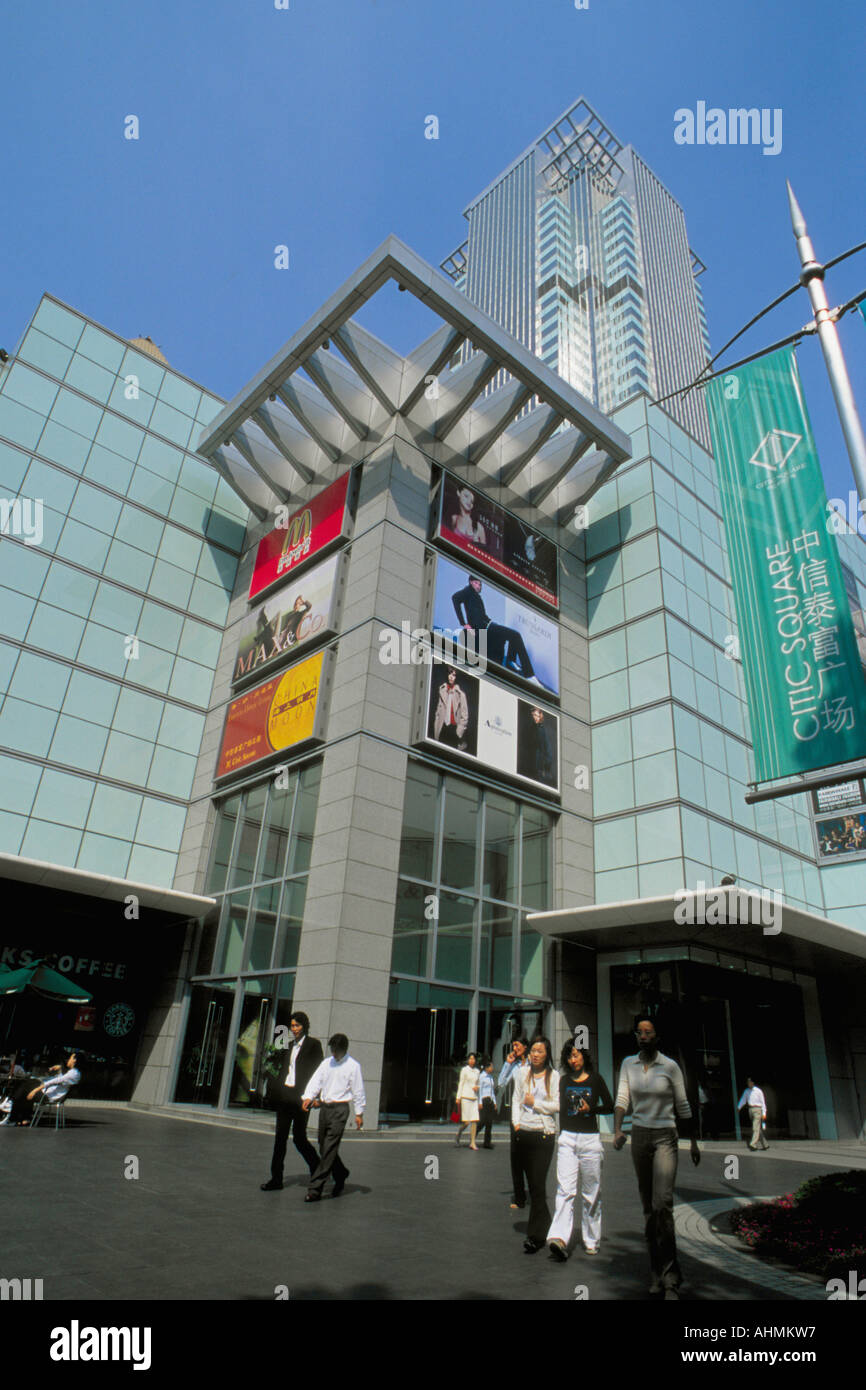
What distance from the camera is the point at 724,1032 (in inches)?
786

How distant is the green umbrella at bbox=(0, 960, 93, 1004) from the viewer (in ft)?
49.5

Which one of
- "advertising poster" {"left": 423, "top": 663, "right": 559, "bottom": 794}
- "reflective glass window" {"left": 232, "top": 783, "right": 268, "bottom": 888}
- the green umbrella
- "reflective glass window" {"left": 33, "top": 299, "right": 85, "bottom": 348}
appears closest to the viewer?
the green umbrella

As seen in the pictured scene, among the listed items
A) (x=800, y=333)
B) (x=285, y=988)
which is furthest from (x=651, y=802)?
(x=800, y=333)

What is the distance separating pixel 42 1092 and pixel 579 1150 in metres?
11.5

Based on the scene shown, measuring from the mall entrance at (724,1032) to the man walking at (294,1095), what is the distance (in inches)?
471

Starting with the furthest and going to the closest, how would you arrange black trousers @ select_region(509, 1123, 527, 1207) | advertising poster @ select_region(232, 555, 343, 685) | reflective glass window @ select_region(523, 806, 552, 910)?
1. reflective glass window @ select_region(523, 806, 552, 910)
2. advertising poster @ select_region(232, 555, 343, 685)
3. black trousers @ select_region(509, 1123, 527, 1207)

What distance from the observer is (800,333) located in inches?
396

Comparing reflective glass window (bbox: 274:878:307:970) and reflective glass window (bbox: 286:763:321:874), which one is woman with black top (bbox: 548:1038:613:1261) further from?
reflective glass window (bbox: 286:763:321:874)

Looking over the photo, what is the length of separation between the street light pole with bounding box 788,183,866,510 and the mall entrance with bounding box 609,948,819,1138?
14175mm

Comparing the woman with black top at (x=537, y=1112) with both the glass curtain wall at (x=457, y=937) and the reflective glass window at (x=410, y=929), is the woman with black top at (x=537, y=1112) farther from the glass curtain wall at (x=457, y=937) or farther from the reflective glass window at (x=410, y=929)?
the reflective glass window at (x=410, y=929)

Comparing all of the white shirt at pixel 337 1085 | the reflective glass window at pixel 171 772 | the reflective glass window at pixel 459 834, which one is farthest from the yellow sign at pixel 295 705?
the white shirt at pixel 337 1085

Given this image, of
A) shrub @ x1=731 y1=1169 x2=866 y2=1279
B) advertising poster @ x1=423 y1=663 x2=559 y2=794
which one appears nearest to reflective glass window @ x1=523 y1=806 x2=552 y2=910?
advertising poster @ x1=423 y1=663 x2=559 y2=794
